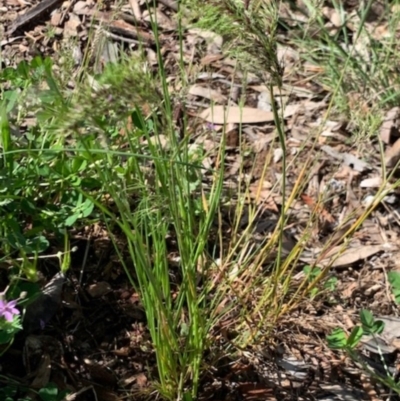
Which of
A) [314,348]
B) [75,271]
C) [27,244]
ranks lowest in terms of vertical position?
[314,348]

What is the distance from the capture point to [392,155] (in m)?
2.54

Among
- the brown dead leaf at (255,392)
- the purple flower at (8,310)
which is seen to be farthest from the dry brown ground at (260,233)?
the purple flower at (8,310)

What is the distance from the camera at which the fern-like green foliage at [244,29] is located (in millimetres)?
1393

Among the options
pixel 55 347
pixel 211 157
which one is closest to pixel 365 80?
pixel 211 157

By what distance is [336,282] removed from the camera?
220 centimetres

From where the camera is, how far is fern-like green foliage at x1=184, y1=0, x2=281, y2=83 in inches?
54.8

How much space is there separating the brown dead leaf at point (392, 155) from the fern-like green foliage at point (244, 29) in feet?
3.85

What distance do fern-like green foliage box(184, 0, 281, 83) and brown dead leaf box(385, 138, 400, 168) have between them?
117 centimetres

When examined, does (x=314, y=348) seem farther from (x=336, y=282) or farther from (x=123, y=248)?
(x=123, y=248)

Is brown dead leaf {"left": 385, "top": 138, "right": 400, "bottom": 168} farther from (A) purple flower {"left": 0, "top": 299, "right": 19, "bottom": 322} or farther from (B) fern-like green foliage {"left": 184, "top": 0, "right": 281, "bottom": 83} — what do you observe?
(A) purple flower {"left": 0, "top": 299, "right": 19, "bottom": 322}

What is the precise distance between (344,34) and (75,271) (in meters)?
1.33

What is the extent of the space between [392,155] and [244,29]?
4.17 ft

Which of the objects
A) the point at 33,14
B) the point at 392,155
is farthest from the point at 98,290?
the point at 33,14

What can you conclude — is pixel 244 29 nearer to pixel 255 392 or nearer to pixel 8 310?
pixel 8 310
